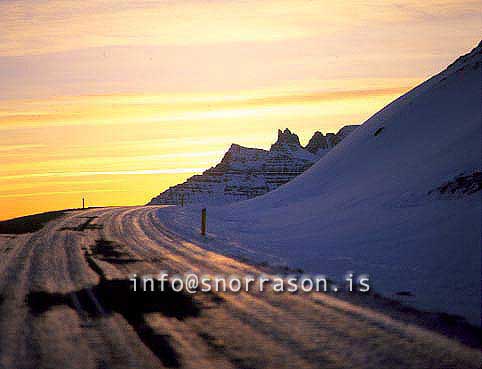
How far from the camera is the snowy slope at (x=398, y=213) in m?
13.7

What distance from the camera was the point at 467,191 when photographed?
64.7 ft

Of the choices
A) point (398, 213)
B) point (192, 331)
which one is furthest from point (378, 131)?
point (192, 331)

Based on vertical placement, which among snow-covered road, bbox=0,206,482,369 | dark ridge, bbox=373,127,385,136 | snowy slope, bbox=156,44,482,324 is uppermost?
dark ridge, bbox=373,127,385,136

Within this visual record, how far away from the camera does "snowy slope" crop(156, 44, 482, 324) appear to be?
541 inches

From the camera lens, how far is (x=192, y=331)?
28.6ft

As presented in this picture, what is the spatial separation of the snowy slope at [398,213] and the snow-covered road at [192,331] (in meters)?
2.29

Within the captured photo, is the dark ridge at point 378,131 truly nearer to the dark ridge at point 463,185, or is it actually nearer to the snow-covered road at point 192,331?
the dark ridge at point 463,185

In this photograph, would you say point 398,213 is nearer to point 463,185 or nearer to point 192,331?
point 463,185

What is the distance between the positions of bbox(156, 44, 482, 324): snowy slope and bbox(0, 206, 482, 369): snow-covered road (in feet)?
7.52

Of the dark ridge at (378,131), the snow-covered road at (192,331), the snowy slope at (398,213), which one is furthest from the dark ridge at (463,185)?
the dark ridge at (378,131)

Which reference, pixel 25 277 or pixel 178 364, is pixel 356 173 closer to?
pixel 25 277

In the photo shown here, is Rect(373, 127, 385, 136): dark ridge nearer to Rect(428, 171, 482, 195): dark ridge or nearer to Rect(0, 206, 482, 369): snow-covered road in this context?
Rect(428, 171, 482, 195): dark ridge

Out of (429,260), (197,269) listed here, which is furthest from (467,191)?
(197,269)

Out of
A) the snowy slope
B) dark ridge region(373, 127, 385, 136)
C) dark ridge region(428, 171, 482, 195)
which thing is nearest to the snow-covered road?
the snowy slope
